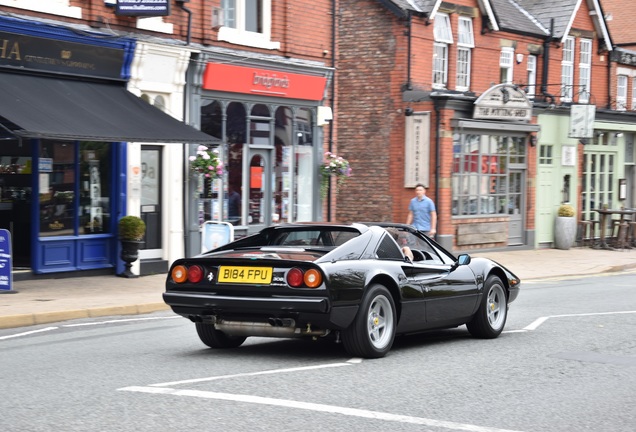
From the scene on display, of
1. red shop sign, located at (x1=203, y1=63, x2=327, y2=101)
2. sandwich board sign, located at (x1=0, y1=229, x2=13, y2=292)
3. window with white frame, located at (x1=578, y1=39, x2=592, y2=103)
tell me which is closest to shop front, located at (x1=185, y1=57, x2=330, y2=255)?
red shop sign, located at (x1=203, y1=63, x2=327, y2=101)

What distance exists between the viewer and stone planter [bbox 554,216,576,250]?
30.6 metres

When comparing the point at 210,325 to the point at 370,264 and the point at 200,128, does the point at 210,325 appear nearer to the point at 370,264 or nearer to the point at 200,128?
the point at 370,264

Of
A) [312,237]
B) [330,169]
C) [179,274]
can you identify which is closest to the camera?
[179,274]

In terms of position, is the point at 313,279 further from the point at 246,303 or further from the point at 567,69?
the point at 567,69

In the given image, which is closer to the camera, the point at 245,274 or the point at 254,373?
the point at 254,373

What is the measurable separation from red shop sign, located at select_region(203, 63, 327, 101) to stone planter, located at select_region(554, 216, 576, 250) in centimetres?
1096

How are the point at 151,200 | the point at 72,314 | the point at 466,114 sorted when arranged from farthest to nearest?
1. the point at 466,114
2. the point at 151,200
3. the point at 72,314

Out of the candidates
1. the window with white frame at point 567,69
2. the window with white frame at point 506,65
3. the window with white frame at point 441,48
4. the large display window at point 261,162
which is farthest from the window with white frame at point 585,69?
the large display window at point 261,162

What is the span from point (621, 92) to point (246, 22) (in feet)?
61.1

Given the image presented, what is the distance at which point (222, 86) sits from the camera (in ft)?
66.3

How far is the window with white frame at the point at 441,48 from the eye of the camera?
27.5 m

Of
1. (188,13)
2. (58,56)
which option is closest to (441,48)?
(188,13)

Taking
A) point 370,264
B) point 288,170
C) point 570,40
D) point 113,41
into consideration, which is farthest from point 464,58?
point 370,264

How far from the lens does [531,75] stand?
30.8 meters
